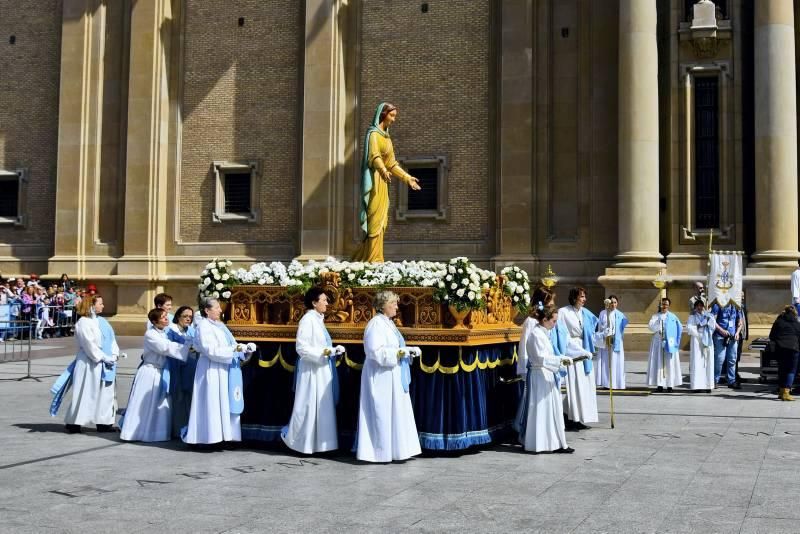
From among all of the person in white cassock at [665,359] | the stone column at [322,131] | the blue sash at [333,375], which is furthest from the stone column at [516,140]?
the blue sash at [333,375]

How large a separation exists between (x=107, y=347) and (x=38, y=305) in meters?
16.4

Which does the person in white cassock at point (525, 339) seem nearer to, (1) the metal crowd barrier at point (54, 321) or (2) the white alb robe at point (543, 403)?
(2) the white alb robe at point (543, 403)

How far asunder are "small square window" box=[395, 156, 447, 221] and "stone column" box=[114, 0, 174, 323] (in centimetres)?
753

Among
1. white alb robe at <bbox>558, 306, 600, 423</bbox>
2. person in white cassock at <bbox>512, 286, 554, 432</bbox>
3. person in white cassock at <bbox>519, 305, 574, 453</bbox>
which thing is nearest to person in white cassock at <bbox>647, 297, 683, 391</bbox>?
white alb robe at <bbox>558, 306, 600, 423</bbox>

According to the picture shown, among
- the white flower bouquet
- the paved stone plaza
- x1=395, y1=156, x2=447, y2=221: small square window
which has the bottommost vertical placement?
the paved stone plaza

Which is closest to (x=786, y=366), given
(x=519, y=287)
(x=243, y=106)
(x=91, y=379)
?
(x=519, y=287)

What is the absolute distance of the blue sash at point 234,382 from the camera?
10594mm

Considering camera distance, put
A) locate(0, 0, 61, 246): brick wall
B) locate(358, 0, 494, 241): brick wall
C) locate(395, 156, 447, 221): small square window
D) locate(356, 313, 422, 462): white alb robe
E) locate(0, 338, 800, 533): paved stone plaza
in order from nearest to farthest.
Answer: locate(0, 338, 800, 533): paved stone plaza, locate(356, 313, 422, 462): white alb robe, locate(358, 0, 494, 241): brick wall, locate(395, 156, 447, 221): small square window, locate(0, 0, 61, 246): brick wall

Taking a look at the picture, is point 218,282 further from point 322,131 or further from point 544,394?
point 322,131

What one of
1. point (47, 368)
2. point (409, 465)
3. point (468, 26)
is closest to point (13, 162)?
point (47, 368)

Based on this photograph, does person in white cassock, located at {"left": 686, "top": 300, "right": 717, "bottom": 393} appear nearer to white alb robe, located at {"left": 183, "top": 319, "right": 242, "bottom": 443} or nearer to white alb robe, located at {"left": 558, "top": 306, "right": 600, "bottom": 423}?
white alb robe, located at {"left": 558, "top": 306, "right": 600, "bottom": 423}

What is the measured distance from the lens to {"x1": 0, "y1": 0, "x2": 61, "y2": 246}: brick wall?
99.5 ft

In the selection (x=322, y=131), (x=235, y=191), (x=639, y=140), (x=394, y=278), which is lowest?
(x=394, y=278)

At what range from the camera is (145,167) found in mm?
28438
